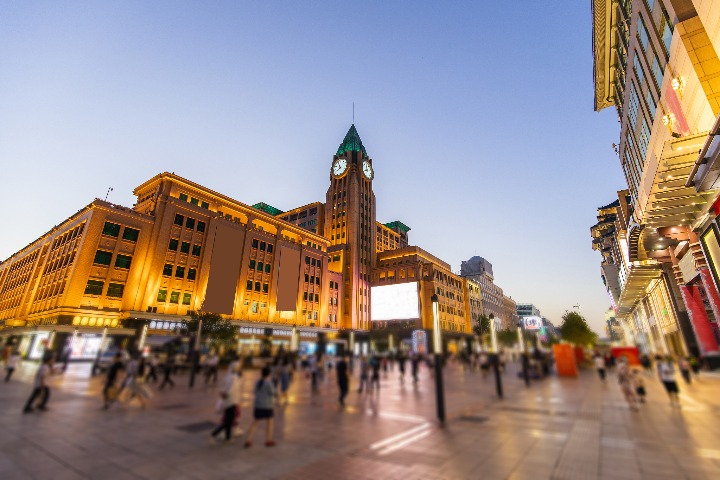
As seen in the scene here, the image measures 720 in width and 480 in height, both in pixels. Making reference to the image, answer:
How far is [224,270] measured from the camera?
59562 millimetres

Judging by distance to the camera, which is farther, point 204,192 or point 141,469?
point 204,192

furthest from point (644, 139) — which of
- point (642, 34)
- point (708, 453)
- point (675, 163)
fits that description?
point (708, 453)

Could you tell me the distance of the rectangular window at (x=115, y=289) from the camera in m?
47.6

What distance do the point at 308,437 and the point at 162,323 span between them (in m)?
Answer: 50.2

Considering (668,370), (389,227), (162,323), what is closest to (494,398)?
(668,370)

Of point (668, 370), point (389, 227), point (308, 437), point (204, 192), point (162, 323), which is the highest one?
point (389, 227)

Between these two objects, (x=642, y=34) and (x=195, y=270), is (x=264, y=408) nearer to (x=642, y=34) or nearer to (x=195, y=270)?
(x=642, y=34)

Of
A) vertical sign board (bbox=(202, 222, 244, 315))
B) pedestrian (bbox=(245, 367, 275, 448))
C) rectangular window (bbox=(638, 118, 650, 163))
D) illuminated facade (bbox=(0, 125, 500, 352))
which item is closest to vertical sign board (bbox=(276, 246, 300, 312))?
illuminated facade (bbox=(0, 125, 500, 352))

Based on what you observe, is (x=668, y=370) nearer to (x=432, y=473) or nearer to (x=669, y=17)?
(x=432, y=473)

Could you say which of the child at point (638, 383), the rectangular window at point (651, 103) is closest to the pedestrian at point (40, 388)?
the child at point (638, 383)

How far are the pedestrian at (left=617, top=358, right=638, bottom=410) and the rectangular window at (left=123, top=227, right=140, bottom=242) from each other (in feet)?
193

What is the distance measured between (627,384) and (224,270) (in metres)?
58.2

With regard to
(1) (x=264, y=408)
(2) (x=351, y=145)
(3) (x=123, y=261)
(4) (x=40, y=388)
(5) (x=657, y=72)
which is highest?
(2) (x=351, y=145)

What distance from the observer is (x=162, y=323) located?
164ft
